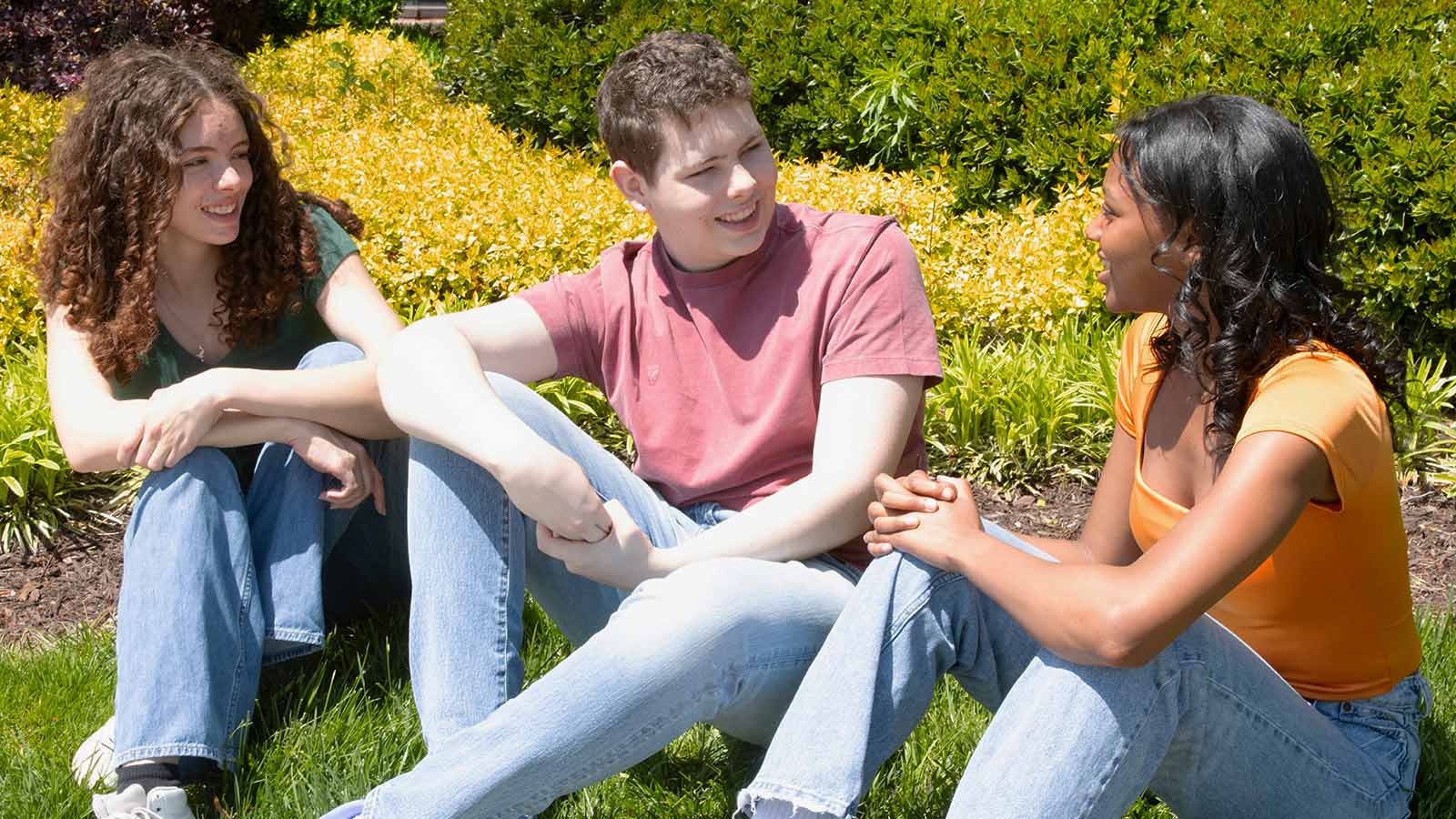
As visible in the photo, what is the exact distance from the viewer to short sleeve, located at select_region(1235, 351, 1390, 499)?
1.99 m

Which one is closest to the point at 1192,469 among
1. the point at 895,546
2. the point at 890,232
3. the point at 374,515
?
the point at 895,546

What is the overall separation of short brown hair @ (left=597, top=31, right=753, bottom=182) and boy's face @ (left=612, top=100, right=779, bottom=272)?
0.06 feet

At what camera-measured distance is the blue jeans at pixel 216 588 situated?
2645 mm

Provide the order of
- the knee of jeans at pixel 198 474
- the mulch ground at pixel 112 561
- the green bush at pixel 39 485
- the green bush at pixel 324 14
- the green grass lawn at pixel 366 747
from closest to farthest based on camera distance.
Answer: the green grass lawn at pixel 366 747 < the knee of jeans at pixel 198 474 < the mulch ground at pixel 112 561 < the green bush at pixel 39 485 < the green bush at pixel 324 14

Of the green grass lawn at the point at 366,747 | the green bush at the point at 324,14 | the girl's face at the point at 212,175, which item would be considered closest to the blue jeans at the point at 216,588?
the green grass lawn at the point at 366,747

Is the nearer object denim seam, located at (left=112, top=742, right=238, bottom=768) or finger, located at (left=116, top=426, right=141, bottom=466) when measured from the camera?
denim seam, located at (left=112, top=742, right=238, bottom=768)

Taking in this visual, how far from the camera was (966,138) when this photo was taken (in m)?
5.71

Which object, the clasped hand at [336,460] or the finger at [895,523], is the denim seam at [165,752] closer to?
the clasped hand at [336,460]

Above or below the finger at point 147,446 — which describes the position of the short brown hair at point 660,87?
above

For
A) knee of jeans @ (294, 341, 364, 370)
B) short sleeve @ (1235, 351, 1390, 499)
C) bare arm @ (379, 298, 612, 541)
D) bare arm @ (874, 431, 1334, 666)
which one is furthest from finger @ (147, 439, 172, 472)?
short sleeve @ (1235, 351, 1390, 499)

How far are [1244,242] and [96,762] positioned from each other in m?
2.25

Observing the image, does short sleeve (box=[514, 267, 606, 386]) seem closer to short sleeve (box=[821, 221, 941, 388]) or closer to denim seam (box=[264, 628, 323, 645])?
short sleeve (box=[821, 221, 941, 388])

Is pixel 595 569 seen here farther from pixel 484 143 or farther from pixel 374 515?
pixel 484 143

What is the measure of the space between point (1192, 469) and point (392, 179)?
387 centimetres
